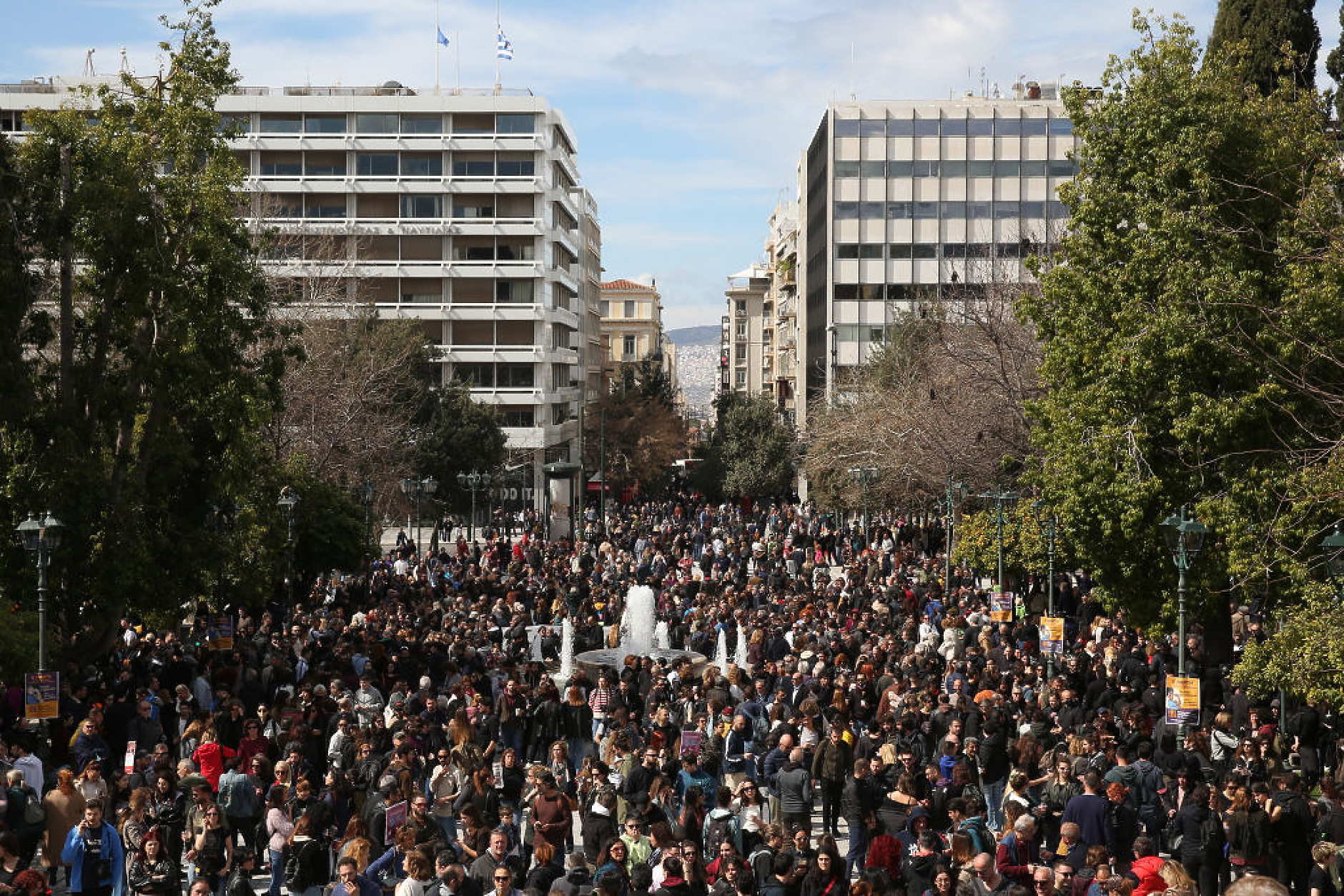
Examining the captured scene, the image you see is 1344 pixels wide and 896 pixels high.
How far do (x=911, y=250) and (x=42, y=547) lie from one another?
219 ft

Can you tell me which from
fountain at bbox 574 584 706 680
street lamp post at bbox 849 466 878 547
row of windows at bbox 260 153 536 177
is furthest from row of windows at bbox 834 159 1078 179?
fountain at bbox 574 584 706 680

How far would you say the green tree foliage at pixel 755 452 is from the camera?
7606cm

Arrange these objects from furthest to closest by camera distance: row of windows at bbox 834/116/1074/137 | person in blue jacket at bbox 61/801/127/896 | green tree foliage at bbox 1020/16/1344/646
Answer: row of windows at bbox 834/116/1074/137
green tree foliage at bbox 1020/16/1344/646
person in blue jacket at bbox 61/801/127/896

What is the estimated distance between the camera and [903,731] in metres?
15.7

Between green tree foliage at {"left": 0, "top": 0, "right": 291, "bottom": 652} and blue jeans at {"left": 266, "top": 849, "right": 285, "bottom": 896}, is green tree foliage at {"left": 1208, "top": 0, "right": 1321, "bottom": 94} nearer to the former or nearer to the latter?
green tree foliage at {"left": 0, "top": 0, "right": 291, "bottom": 652}

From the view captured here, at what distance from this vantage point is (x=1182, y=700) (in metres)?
16.4

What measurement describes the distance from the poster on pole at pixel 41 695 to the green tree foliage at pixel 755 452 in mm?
60328

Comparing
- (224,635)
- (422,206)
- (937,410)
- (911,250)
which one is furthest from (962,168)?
(224,635)

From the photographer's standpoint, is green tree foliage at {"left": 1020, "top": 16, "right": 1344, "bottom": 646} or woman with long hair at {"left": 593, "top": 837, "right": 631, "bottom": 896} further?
green tree foliage at {"left": 1020, "top": 16, "right": 1344, "bottom": 646}

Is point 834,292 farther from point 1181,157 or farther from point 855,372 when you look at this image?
point 1181,157

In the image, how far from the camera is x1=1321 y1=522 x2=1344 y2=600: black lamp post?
1608cm

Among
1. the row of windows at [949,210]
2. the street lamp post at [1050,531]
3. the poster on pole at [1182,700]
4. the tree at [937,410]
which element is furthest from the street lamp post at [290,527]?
the row of windows at [949,210]

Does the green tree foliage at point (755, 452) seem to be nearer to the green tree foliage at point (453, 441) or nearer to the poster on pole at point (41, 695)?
the green tree foliage at point (453, 441)

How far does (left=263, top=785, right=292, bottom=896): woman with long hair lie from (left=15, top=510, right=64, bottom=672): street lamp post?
5775 mm
